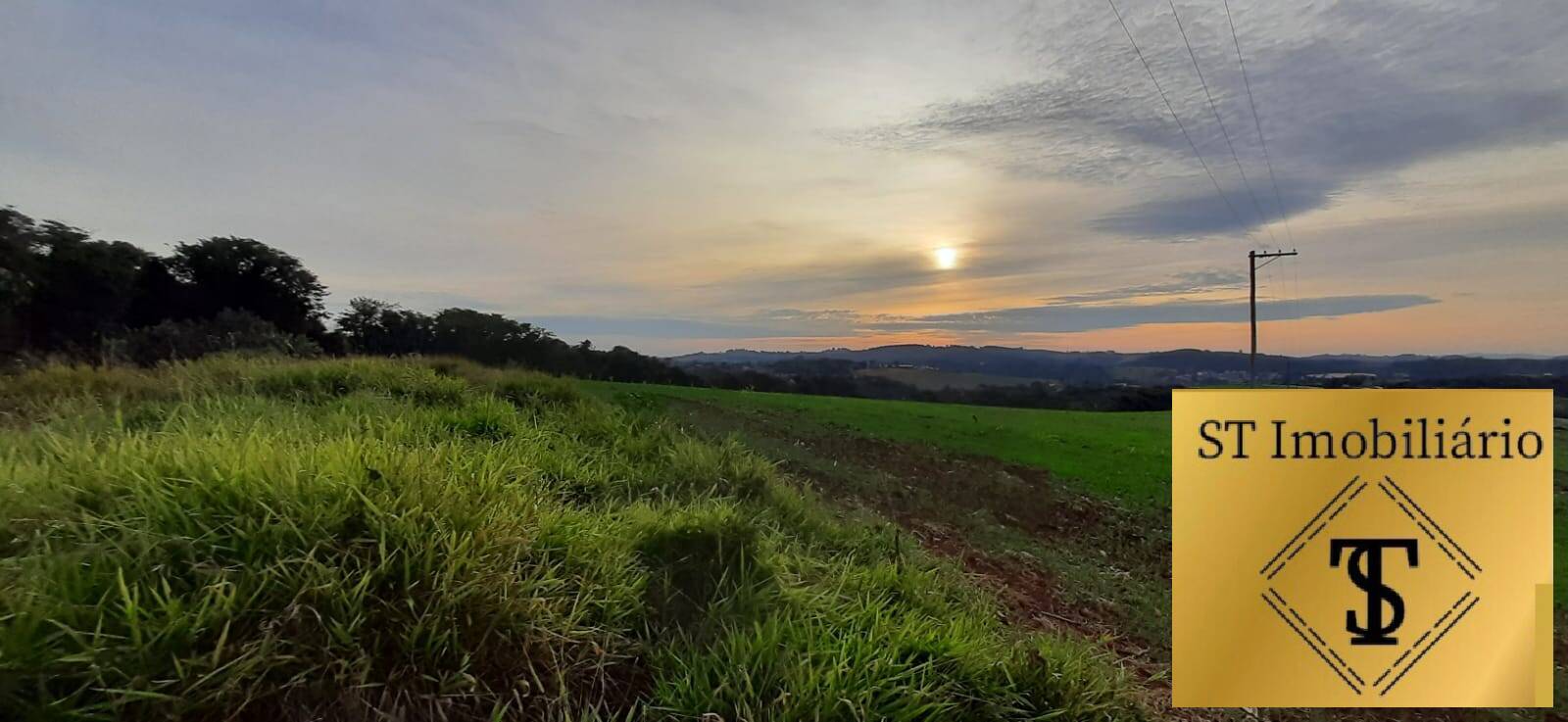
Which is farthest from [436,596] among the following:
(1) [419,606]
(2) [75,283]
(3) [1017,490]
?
(2) [75,283]

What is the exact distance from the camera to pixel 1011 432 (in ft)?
67.1

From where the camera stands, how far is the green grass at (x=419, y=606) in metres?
1.92

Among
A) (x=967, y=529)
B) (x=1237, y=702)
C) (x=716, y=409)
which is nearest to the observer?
(x=1237, y=702)

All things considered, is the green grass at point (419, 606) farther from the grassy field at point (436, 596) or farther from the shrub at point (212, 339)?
the shrub at point (212, 339)

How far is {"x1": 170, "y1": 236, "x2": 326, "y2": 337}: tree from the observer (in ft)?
61.8

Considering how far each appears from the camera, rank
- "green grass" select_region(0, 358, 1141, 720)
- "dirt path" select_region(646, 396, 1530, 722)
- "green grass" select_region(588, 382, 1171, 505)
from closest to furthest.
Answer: "green grass" select_region(0, 358, 1141, 720) → "dirt path" select_region(646, 396, 1530, 722) → "green grass" select_region(588, 382, 1171, 505)

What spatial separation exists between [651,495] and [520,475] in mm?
1141

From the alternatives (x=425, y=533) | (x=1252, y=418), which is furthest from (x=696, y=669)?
(x=1252, y=418)

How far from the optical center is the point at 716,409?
15875mm

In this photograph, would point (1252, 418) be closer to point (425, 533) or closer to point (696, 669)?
point (696, 669)

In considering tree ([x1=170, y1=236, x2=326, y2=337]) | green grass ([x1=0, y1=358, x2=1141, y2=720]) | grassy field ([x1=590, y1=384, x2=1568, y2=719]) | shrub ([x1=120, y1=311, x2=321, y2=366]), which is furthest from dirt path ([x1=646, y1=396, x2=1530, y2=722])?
tree ([x1=170, y1=236, x2=326, y2=337])

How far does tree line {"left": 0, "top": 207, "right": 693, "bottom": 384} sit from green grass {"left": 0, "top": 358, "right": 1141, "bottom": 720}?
7.20 meters

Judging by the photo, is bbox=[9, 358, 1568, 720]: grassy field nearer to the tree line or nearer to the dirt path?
the dirt path

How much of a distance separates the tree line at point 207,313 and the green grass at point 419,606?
720 centimetres
